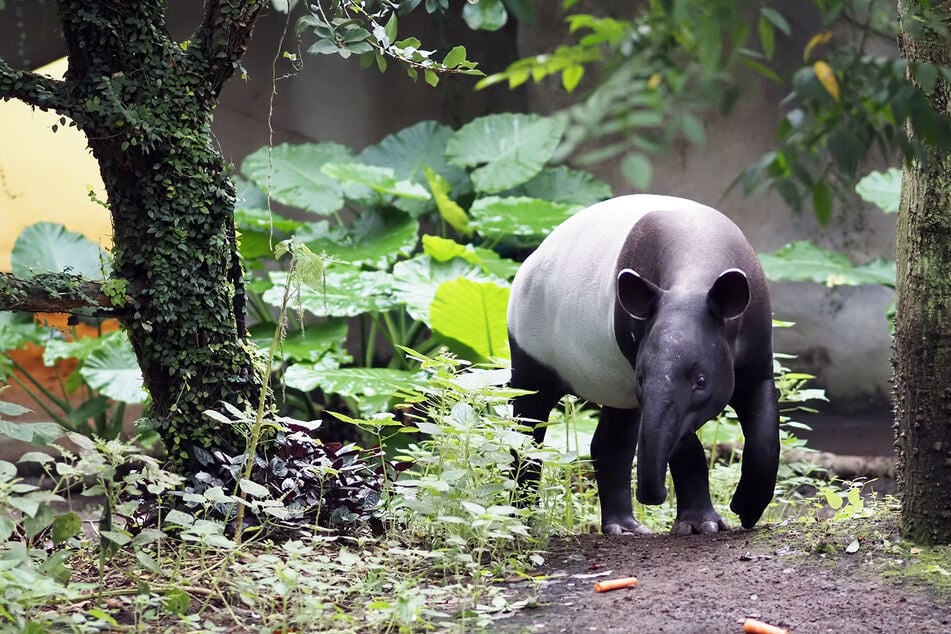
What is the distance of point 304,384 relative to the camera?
22.7 ft

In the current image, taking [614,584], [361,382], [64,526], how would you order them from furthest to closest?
[361,382] → [614,584] → [64,526]

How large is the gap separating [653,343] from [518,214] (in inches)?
191

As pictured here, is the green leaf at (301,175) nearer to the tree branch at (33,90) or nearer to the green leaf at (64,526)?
the tree branch at (33,90)

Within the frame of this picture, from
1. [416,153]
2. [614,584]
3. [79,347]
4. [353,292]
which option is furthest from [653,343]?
[416,153]

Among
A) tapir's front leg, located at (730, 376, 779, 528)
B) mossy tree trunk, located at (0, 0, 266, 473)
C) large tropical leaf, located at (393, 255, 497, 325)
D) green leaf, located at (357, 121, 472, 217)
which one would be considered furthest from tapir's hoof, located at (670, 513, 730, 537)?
green leaf, located at (357, 121, 472, 217)

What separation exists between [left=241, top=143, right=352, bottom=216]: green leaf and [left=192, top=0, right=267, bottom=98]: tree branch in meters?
5.07

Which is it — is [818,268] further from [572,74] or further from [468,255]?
[572,74]

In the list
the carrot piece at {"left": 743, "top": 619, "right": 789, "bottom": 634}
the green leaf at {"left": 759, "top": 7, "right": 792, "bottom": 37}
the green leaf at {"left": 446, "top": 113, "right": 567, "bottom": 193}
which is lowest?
the carrot piece at {"left": 743, "top": 619, "right": 789, "bottom": 634}

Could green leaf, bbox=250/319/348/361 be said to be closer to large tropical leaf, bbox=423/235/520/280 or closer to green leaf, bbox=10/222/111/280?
large tropical leaf, bbox=423/235/520/280

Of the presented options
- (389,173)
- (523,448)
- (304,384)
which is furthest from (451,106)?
(523,448)

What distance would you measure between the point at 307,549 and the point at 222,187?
1.41 m

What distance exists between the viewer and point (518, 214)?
8.09 metres

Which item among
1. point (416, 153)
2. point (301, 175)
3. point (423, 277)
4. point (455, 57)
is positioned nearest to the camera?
point (455, 57)

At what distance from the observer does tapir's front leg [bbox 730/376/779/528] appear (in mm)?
3551
